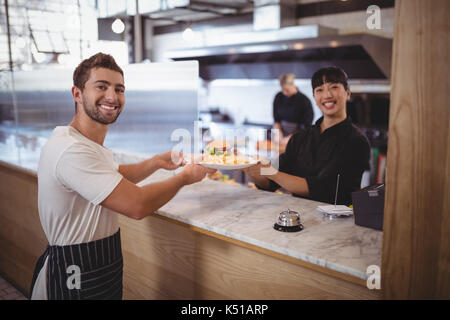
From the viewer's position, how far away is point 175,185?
70.8 inches

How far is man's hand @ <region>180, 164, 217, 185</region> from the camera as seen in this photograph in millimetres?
1902

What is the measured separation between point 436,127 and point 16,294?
337cm

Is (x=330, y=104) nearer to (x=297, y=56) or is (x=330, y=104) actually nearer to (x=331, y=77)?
(x=331, y=77)

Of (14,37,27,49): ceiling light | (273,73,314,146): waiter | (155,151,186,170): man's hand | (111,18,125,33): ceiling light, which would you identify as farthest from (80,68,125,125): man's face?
(273,73,314,146): waiter

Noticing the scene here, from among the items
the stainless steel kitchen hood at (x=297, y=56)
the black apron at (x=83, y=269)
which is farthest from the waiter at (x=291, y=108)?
the black apron at (x=83, y=269)

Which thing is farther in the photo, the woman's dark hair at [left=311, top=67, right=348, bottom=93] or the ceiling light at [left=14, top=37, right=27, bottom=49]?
the ceiling light at [left=14, top=37, right=27, bottom=49]

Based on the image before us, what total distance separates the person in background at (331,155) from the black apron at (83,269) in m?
1.02

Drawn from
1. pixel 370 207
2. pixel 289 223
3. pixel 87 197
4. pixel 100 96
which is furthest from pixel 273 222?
pixel 100 96

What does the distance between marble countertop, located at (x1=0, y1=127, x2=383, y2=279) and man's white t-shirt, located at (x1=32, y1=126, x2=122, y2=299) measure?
457 mm

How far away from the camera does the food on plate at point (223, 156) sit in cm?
207

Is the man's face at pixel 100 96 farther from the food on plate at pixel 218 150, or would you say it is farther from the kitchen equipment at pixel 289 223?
the kitchen equipment at pixel 289 223

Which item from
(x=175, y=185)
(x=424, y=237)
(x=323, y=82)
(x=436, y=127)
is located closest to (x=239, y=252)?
(x=175, y=185)

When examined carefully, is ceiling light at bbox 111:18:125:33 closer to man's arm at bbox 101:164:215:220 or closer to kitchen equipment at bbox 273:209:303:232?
man's arm at bbox 101:164:215:220

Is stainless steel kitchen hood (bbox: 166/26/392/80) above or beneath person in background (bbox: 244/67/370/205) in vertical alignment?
above
